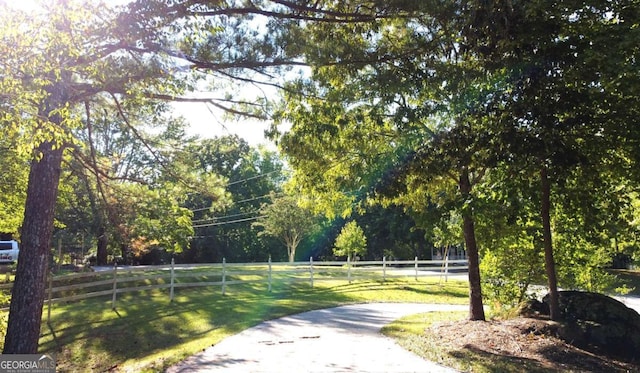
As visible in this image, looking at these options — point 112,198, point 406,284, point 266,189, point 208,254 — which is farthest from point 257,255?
point 112,198

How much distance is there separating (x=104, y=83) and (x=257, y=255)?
43361 mm

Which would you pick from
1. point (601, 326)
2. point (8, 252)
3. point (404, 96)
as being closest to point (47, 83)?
point (404, 96)

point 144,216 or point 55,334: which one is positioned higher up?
point 144,216

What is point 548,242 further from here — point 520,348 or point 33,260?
point 33,260

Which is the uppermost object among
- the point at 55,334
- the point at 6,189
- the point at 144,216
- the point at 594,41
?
the point at 594,41

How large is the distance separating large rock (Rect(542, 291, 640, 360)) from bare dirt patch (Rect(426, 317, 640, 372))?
222mm

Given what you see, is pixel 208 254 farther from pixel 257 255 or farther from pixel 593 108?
pixel 593 108

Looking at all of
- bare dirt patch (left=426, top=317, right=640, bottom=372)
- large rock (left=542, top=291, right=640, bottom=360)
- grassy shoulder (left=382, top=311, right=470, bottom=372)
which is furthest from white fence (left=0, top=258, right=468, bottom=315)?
large rock (left=542, top=291, right=640, bottom=360)

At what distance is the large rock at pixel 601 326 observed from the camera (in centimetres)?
756

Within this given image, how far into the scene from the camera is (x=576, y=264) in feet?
32.5

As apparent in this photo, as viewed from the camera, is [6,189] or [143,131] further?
[6,189]

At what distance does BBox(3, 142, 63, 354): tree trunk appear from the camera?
7.19 metres

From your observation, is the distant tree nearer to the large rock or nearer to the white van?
the white van

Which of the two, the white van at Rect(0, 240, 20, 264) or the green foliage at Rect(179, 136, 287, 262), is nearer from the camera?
the white van at Rect(0, 240, 20, 264)
